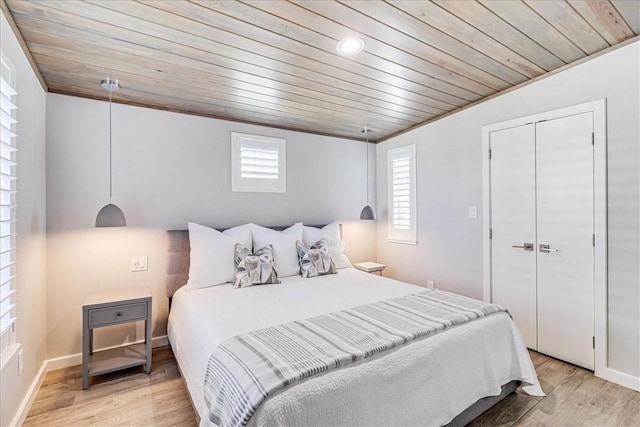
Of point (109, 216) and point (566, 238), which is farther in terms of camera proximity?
point (566, 238)

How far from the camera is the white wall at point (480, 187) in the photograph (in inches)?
88.2

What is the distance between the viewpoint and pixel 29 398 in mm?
2047

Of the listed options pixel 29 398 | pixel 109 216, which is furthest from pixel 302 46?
pixel 29 398

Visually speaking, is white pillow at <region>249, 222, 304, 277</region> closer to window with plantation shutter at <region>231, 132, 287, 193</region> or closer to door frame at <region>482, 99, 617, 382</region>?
window with plantation shutter at <region>231, 132, 287, 193</region>

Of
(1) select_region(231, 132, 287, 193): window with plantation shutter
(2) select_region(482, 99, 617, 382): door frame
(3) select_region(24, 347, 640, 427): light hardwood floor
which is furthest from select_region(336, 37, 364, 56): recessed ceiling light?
(3) select_region(24, 347, 640, 427): light hardwood floor

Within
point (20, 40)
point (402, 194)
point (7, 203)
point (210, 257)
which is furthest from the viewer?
point (402, 194)

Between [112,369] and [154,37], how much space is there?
92.2 inches

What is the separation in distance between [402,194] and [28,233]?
11.9 feet

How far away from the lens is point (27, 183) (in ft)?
6.72

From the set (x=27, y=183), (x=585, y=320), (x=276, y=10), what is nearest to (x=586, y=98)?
(x=585, y=320)

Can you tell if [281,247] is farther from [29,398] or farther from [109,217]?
[29,398]

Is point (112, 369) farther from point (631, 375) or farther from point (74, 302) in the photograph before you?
point (631, 375)

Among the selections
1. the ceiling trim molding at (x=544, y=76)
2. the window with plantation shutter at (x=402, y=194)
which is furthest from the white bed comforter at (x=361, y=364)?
the ceiling trim molding at (x=544, y=76)

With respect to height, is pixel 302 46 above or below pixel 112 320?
above
